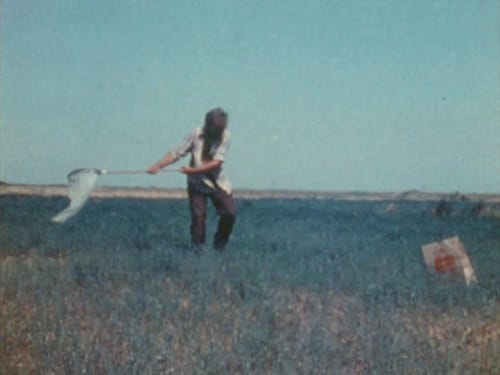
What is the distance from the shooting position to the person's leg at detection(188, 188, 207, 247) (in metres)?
6.66

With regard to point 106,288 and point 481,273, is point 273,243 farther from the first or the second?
point 106,288

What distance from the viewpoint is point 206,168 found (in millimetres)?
6484

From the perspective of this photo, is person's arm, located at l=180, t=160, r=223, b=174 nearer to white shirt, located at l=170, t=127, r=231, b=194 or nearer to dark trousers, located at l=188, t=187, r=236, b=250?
white shirt, located at l=170, t=127, r=231, b=194

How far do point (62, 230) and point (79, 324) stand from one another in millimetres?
5733

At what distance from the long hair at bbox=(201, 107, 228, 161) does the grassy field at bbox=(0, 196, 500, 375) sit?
1.06 meters

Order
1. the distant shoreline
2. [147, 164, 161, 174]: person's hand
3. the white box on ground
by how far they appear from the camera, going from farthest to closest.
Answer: the distant shoreline < [147, 164, 161, 174]: person's hand < the white box on ground

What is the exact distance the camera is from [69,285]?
15.8 ft

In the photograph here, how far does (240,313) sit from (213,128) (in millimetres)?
3093

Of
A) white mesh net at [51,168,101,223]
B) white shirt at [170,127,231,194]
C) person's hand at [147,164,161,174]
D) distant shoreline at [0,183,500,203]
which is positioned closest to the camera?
white mesh net at [51,168,101,223]

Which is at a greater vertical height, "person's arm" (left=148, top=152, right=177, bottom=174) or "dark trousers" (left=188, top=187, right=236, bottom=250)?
"person's arm" (left=148, top=152, right=177, bottom=174)

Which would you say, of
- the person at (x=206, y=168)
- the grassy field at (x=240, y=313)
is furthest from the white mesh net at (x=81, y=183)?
the person at (x=206, y=168)

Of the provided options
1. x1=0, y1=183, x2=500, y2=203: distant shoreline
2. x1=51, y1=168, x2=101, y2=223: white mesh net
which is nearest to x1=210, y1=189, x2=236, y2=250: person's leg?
x1=51, y1=168, x2=101, y2=223: white mesh net

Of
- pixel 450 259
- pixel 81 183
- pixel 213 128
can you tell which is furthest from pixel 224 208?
pixel 450 259

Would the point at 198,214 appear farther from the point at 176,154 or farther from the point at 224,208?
the point at 176,154
